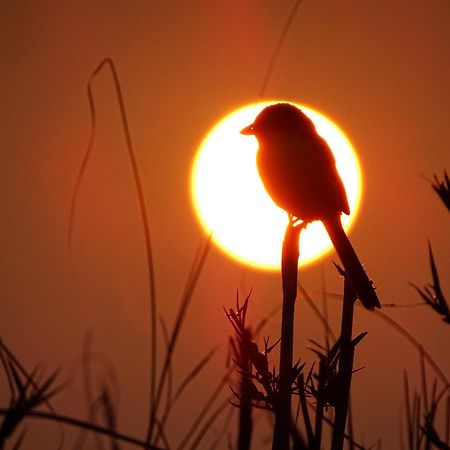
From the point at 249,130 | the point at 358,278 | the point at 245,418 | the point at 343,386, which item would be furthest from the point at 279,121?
the point at 245,418

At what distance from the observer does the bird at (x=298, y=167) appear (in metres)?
4.10

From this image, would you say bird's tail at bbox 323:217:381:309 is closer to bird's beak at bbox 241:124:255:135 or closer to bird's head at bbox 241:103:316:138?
bird's head at bbox 241:103:316:138

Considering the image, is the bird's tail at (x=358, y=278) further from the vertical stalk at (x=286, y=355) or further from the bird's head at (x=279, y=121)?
the bird's head at (x=279, y=121)

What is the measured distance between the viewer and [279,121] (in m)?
4.71

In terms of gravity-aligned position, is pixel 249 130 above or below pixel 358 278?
above

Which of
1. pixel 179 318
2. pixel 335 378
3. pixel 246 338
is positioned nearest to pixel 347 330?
pixel 335 378

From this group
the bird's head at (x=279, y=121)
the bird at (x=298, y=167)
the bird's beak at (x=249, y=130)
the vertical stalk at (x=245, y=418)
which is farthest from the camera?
the bird's beak at (x=249, y=130)

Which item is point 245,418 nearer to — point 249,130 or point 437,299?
point 437,299

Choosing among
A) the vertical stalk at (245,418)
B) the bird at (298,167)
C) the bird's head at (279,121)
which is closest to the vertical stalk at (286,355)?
the vertical stalk at (245,418)

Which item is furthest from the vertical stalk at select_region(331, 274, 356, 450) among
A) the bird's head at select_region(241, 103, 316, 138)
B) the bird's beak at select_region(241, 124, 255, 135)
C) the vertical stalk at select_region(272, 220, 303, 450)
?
the bird's beak at select_region(241, 124, 255, 135)

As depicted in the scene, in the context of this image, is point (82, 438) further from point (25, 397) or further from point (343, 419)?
point (25, 397)

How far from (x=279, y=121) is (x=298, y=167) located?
497mm

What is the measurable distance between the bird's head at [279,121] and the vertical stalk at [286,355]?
8.61 feet

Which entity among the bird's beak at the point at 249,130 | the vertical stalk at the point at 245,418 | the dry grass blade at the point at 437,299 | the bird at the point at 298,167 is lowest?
the vertical stalk at the point at 245,418
